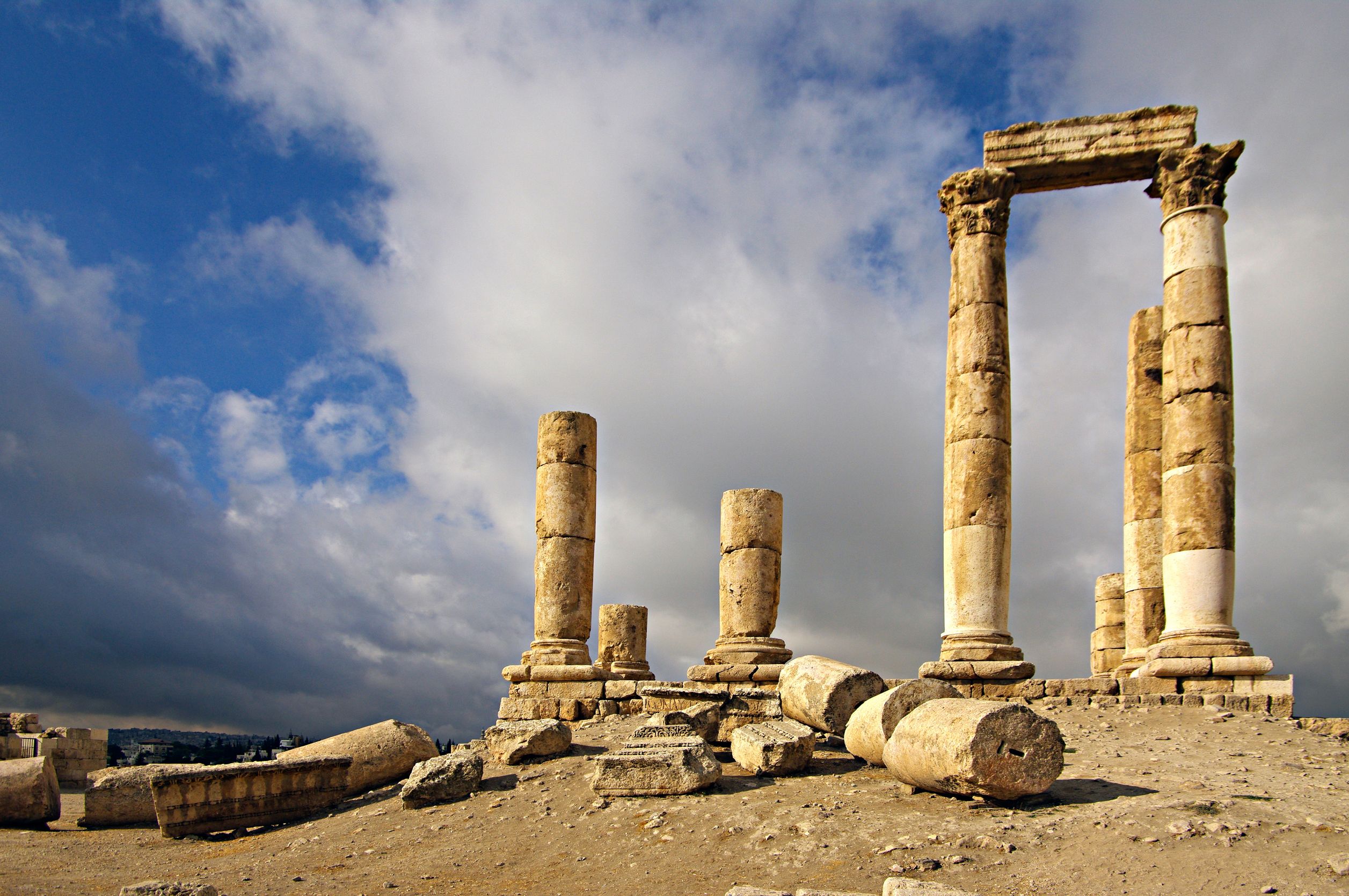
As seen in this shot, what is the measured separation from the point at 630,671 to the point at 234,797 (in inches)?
330

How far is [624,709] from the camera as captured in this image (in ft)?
54.4

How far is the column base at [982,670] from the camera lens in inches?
608

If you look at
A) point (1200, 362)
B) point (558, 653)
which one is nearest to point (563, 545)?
point (558, 653)

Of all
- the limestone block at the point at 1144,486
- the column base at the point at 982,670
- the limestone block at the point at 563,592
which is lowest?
the column base at the point at 982,670

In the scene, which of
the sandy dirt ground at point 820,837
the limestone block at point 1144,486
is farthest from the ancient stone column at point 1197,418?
the limestone block at point 1144,486

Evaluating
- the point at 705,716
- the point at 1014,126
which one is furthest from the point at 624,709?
the point at 1014,126

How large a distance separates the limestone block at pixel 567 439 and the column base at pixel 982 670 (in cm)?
683

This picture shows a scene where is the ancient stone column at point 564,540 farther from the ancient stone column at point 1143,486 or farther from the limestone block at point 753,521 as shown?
the ancient stone column at point 1143,486

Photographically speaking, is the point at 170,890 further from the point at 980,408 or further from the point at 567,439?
the point at 980,408

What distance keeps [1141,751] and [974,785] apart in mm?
3933

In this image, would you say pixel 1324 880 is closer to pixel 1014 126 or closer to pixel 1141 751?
pixel 1141 751

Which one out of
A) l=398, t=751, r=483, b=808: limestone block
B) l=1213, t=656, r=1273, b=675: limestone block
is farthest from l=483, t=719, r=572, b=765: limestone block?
l=1213, t=656, r=1273, b=675: limestone block

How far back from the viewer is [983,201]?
57.7 feet

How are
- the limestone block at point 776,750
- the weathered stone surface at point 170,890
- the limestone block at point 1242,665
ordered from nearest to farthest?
the weathered stone surface at point 170,890, the limestone block at point 776,750, the limestone block at point 1242,665
